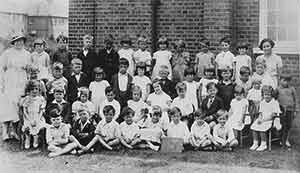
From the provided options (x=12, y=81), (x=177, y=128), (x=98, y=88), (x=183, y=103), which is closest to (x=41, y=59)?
(x=12, y=81)

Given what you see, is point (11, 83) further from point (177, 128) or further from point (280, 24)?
point (280, 24)

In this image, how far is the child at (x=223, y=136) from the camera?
6707 mm

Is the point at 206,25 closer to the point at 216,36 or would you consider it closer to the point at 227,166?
the point at 216,36

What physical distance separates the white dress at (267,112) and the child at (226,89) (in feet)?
1.75

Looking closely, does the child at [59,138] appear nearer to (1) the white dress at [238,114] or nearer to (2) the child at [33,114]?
(2) the child at [33,114]

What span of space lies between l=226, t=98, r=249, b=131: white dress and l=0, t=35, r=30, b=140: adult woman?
3.36 metres

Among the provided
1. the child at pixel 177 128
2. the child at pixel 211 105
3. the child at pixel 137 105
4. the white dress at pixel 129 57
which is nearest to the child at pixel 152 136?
the child at pixel 177 128

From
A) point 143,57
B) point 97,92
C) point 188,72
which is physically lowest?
point 97,92

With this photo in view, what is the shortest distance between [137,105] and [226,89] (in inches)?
56.5

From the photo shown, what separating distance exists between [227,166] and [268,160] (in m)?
0.66

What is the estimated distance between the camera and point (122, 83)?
7.60 metres

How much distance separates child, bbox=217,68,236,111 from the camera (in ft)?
23.4

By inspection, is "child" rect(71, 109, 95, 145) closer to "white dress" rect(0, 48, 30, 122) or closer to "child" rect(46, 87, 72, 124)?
"child" rect(46, 87, 72, 124)

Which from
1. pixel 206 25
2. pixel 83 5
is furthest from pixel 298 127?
pixel 83 5
